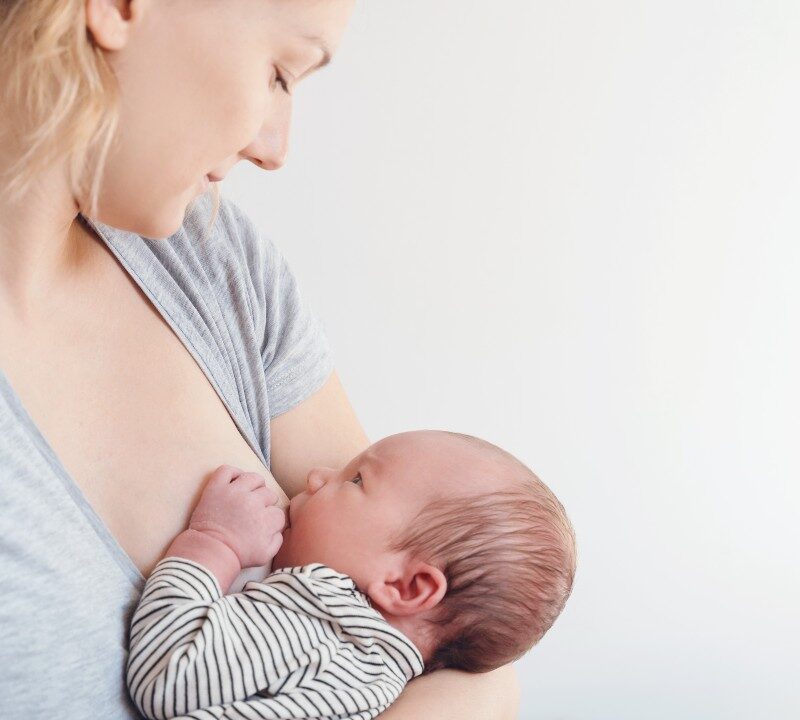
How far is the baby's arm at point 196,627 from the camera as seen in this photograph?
101 centimetres

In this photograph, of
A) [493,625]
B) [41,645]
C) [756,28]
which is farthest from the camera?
[756,28]

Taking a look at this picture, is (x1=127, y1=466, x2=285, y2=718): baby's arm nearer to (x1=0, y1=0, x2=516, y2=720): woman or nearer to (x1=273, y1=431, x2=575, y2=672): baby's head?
(x1=0, y1=0, x2=516, y2=720): woman

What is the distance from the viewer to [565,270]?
221 cm

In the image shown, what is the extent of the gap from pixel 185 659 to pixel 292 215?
4.18 feet

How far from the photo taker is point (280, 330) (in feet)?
4.65

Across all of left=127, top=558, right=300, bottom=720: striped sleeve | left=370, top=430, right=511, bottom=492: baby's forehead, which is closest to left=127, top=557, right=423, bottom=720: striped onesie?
left=127, top=558, right=300, bottom=720: striped sleeve

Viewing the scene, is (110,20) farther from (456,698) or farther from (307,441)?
(456,698)

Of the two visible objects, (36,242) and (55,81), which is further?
(36,242)

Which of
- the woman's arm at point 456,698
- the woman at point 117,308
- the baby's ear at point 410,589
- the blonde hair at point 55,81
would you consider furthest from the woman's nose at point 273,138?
the woman's arm at point 456,698

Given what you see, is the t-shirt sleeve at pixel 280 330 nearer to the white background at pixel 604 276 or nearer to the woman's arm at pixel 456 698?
the woman's arm at pixel 456 698

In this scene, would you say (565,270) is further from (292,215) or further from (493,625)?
(493,625)

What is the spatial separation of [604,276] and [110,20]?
1.46 meters

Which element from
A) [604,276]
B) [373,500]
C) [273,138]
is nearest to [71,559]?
[373,500]

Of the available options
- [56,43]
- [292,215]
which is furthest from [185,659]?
[292,215]
